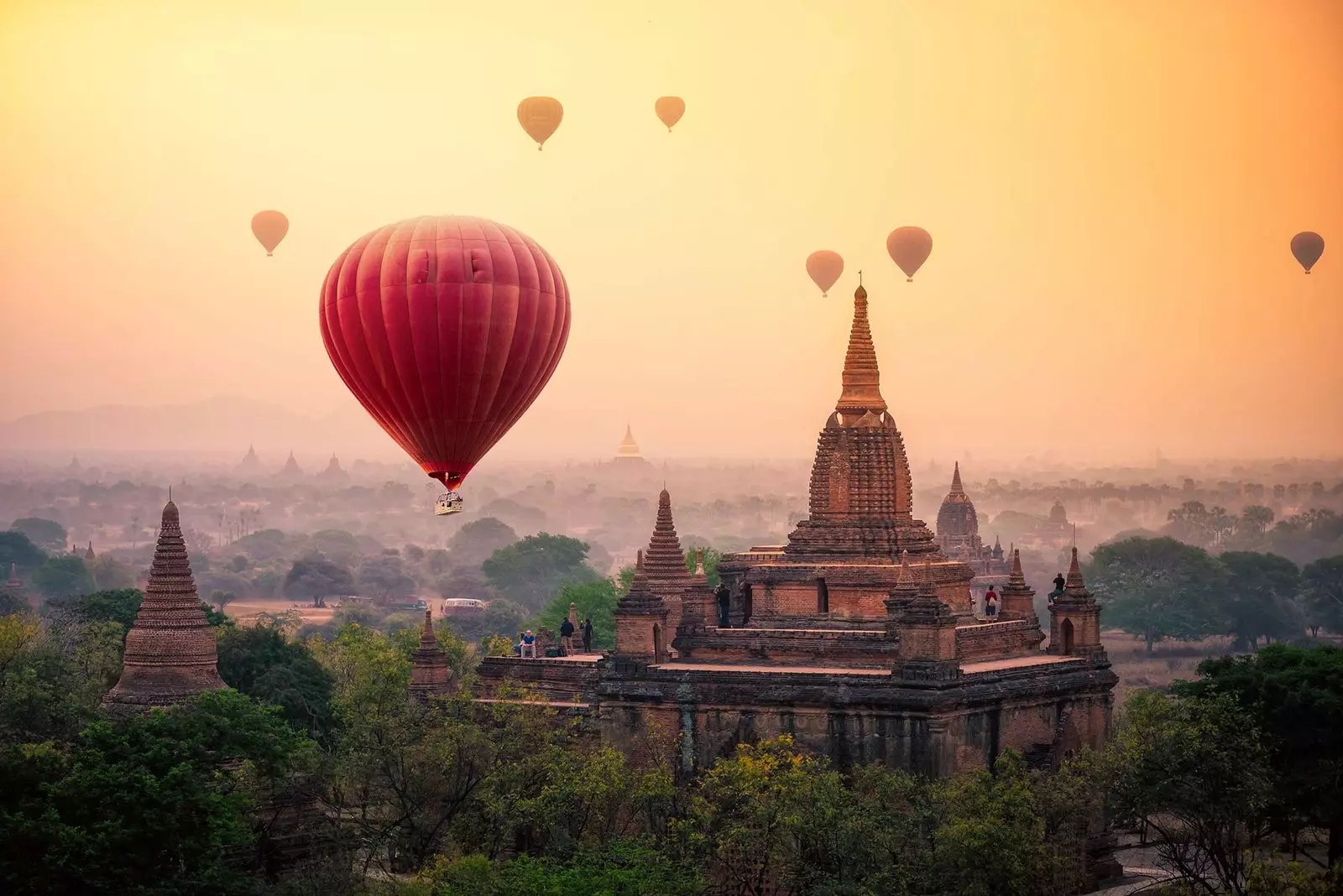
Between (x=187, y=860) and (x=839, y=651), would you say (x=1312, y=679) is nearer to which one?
(x=839, y=651)

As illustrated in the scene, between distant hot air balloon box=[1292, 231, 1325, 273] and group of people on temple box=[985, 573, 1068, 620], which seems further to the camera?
distant hot air balloon box=[1292, 231, 1325, 273]

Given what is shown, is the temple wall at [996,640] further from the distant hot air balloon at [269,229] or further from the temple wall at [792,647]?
the distant hot air balloon at [269,229]

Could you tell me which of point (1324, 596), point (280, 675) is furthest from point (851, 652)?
point (1324, 596)

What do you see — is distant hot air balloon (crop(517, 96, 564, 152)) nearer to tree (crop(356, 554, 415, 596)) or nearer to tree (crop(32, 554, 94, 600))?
tree (crop(32, 554, 94, 600))

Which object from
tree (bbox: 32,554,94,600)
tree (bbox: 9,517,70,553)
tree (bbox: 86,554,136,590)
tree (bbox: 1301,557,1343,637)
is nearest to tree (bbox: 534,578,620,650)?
tree (bbox: 1301,557,1343,637)

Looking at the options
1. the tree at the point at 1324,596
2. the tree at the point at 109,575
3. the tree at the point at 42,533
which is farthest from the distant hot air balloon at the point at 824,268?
the tree at the point at 42,533

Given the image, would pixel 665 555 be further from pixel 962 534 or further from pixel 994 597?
pixel 962 534
